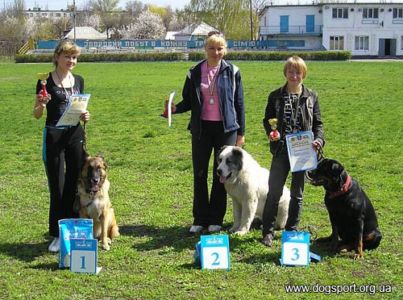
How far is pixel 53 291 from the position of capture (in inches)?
182

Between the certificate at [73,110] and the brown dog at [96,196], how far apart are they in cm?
Result: 46

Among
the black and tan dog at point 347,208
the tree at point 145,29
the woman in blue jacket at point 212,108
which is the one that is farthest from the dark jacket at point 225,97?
the tree at point 145,29

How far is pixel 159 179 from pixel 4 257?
3.65 m

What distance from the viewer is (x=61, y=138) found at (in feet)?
18.5

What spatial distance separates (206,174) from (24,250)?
7.20ft

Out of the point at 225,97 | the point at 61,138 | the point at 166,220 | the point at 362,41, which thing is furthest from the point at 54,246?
the point at 362,41

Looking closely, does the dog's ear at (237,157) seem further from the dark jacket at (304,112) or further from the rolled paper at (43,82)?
the rolled paper at (43,82)

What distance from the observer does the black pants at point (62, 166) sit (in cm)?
562

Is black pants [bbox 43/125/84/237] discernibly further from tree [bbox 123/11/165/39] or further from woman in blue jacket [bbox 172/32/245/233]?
tree [bbox 123/11/165/39]

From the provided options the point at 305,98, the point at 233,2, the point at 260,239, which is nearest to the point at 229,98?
the point at 305,98

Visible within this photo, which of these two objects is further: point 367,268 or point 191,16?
point 191,16

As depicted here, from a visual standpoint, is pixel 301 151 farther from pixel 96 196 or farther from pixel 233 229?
pixel 96 196

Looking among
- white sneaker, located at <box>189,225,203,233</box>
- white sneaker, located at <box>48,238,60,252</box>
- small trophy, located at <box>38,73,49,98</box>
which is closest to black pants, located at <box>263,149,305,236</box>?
white sneaker, located at <box>189,225,203,233</box>

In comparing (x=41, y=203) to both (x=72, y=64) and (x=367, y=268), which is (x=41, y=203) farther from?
(x=367, y=268)
